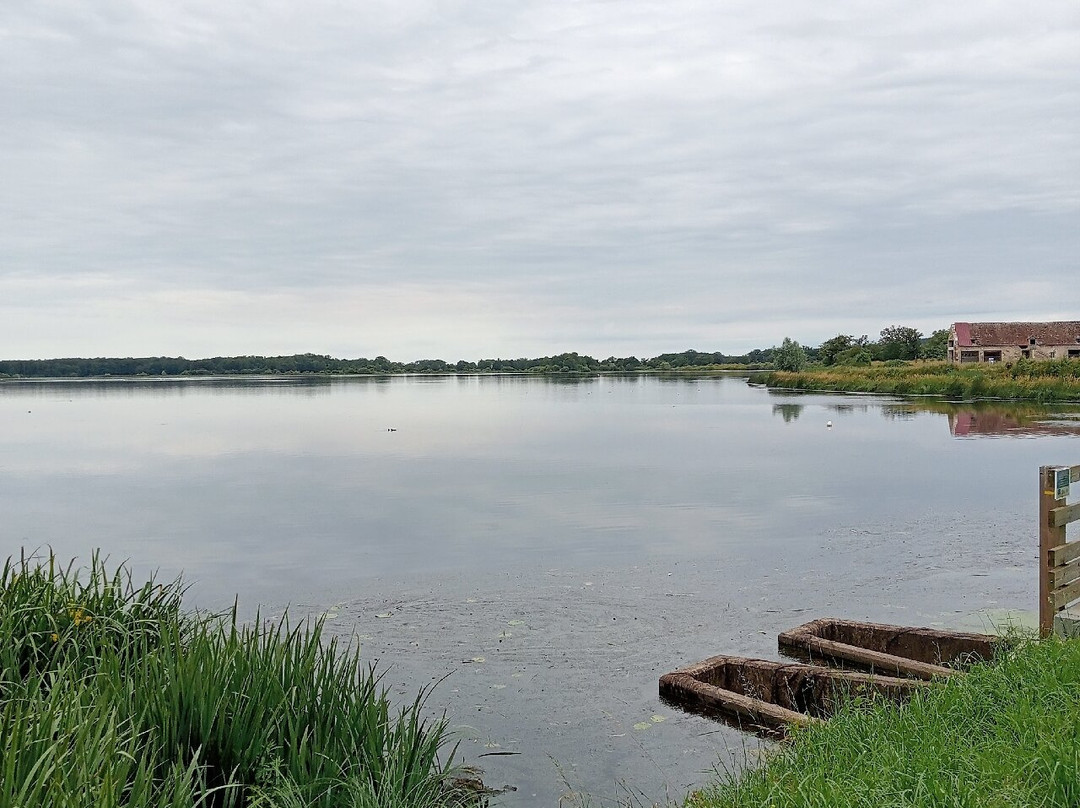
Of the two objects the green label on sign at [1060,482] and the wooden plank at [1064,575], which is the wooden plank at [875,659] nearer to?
the wooden plank at [1064,575]

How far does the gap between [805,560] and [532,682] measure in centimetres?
618

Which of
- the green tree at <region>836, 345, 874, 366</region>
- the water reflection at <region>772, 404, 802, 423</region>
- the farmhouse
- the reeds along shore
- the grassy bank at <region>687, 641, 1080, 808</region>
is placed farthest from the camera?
the green tree at <region>836, 345, 874, 366</region>

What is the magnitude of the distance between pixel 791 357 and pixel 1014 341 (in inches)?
Answer: 890

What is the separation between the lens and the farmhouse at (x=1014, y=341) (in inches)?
3132

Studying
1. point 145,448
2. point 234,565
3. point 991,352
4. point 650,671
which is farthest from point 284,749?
point 991,352

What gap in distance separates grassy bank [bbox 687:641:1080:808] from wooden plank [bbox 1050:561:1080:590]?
99cm

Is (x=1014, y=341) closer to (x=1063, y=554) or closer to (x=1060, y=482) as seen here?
(x=1060, y=482)

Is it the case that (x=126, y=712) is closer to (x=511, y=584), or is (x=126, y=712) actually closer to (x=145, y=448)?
(x=511, y=584)

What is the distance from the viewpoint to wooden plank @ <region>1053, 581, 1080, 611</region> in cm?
720

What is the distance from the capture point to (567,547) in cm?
1414

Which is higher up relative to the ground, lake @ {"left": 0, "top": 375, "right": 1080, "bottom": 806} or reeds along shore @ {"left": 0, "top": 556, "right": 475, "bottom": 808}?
reeds along shore @ {"left": 0, "top": 556, "right": 475, "bottom": 808}

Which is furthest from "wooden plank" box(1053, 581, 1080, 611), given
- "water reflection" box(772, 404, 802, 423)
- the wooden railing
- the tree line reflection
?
"water reflection" box(772, 404, 802, 423)

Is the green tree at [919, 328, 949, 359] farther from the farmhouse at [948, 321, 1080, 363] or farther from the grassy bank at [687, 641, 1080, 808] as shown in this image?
the grassy bank at [687, 641, 1080, 808]

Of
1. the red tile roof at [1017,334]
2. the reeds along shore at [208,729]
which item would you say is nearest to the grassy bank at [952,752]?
the reeds along shore at [208,729]
